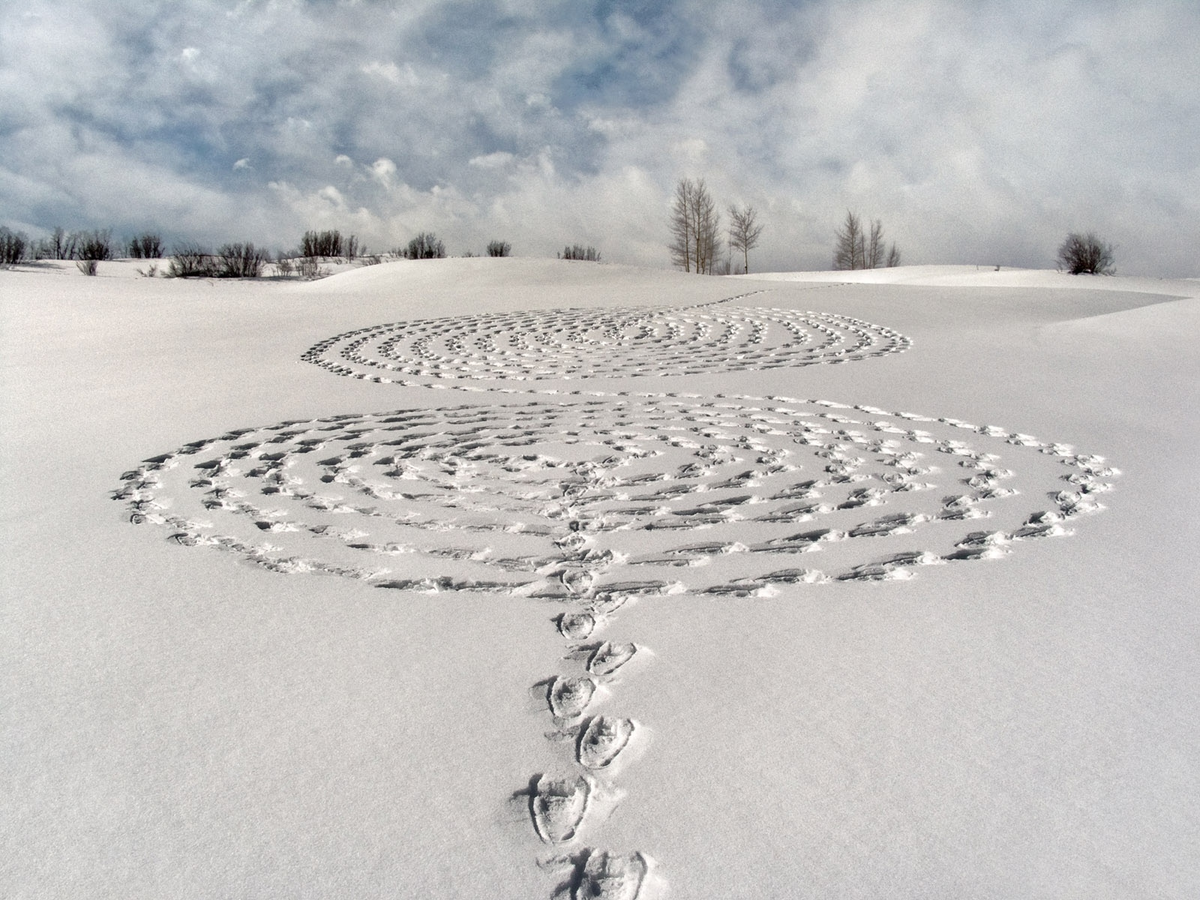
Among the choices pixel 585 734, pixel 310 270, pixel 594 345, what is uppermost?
pixel 310 270

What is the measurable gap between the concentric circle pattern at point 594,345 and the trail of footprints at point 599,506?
3.45 feet

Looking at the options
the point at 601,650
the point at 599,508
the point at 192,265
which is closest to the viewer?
the point at 601,650

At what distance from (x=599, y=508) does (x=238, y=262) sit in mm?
17714

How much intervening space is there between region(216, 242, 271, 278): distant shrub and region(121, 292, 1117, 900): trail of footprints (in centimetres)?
1560

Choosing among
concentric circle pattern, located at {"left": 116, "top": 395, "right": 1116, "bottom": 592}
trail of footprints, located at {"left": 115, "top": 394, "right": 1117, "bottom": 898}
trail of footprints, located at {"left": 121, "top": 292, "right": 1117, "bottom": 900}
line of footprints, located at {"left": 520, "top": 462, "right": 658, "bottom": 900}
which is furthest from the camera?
concentric circle pattern, located at {"left": 116, "top": 395, "right": 1116, "bottom": 592}

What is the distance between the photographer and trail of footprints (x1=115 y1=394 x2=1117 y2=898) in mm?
1787

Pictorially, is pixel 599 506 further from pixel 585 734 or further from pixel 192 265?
pixel 192 265

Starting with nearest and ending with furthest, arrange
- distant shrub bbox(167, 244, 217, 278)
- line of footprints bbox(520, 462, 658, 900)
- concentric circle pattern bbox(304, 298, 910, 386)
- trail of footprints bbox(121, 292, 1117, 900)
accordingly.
Answer: 1. line of footprints bbox(520, 462, 658, 900)
2. trail of footprints bbox(121, 292, 1117, 900)
3. concentric circle pattern bbox(304, 298, 910, 386)
4. distant shrub bbox(167, 244, 217, 278)

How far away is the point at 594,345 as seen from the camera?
6664mm

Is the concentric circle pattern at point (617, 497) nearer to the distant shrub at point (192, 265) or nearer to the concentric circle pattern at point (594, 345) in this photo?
the concentric circle pattern at point (594, 345)

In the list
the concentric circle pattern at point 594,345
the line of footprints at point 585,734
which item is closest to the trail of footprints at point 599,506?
the line of footprints at point 585,734

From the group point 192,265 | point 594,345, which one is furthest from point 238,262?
point 594,345

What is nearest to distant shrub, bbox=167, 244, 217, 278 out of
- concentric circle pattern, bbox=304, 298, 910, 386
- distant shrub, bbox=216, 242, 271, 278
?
distant shrub, bbox=216, 242, 271, 278

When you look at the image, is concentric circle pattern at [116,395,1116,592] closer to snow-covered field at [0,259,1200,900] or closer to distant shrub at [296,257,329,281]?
snow-covered field at [0,259,1200,900]
